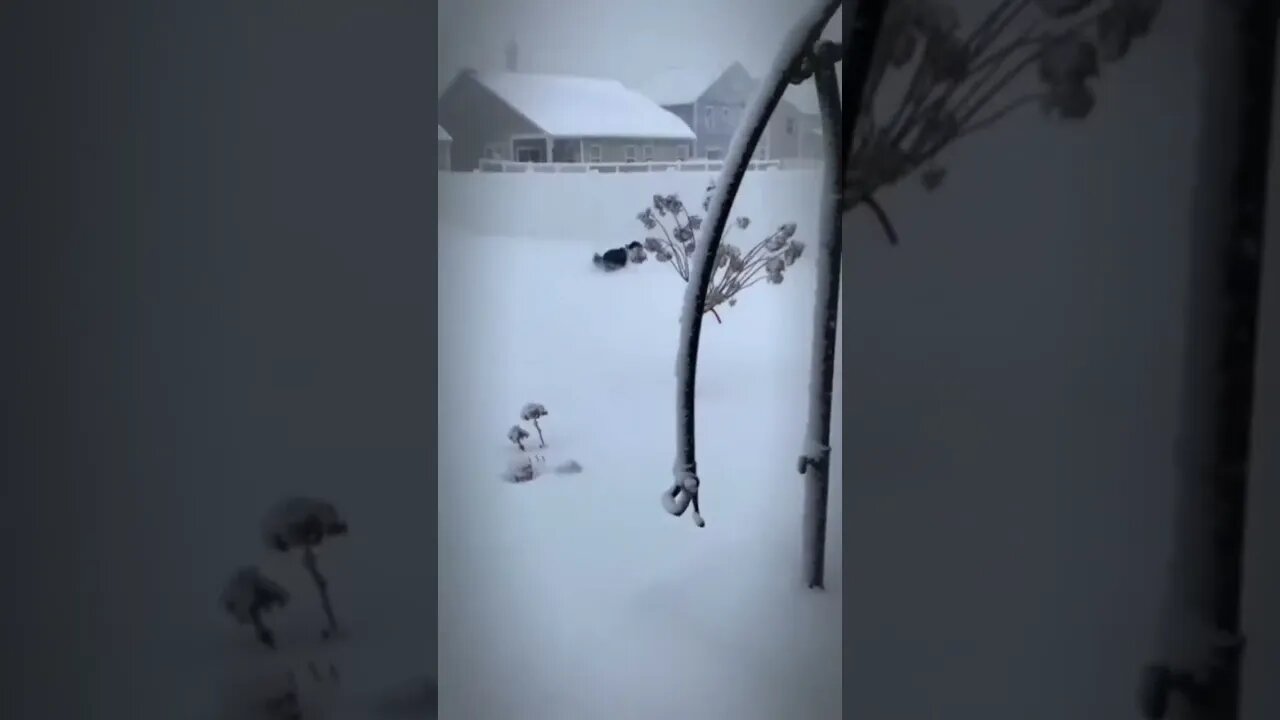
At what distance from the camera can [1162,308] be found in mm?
1544

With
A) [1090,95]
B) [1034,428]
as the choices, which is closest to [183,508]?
[1034,428]

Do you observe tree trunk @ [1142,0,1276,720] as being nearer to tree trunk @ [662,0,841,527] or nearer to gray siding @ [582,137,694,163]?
tree trunk @ [662,0,841,527]

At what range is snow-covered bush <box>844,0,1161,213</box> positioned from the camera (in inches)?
60.4

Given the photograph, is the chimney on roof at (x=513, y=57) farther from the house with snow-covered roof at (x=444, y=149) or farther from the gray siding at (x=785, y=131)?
the gray siding at (x=785, y=131)

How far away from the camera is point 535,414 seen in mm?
1502

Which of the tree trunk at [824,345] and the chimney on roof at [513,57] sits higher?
the chimney on roof at [513,57]

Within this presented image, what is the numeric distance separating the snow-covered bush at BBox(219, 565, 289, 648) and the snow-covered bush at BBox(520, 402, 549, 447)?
35 centimetres

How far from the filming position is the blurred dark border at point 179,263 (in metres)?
1.28

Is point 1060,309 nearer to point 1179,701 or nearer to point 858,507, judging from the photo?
point 858,507

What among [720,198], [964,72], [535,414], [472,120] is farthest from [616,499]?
[964,72]

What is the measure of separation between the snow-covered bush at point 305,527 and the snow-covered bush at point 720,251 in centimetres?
52

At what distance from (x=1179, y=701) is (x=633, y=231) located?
95cm

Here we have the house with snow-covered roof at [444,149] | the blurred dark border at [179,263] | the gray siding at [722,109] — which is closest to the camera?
the blurred dark border at [179,263]

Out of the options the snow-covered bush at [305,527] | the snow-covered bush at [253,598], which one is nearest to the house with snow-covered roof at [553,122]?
the snow-covered bush at [305,527]
